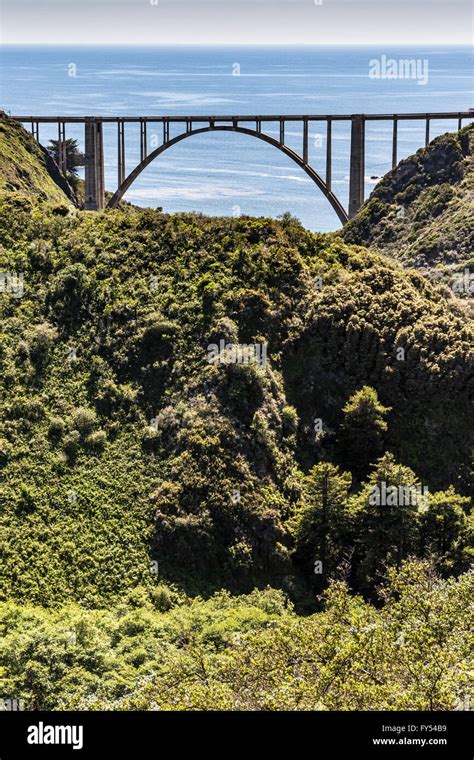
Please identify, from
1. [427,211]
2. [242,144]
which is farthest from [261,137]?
[242,144]

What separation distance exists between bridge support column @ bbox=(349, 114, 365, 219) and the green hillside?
29.2 m

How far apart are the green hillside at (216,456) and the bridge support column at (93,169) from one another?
2775 cm

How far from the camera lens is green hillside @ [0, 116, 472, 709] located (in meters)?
29.0

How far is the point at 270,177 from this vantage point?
11431 cm

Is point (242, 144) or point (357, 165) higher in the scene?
point (242, 144)

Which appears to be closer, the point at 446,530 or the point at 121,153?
the point at 446,530

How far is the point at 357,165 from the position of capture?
7581 cm

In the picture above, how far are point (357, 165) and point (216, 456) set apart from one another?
43.7 metres

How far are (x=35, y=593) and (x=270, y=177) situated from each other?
8712cm

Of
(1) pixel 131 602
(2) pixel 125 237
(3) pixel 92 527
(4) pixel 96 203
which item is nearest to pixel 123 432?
(3) pixel 92 527

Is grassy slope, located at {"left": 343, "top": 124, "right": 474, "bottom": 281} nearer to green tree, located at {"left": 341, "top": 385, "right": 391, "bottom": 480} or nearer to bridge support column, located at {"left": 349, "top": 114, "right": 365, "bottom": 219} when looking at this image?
bridge support column, located at {"left": 349, "top": 114, "right": 365, "bottom": 219}

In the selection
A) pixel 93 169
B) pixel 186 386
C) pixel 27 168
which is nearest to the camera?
pixel 186 386

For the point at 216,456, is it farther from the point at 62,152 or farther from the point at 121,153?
the point at 62,152

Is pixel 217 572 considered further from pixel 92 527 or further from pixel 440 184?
pixel 440 184
